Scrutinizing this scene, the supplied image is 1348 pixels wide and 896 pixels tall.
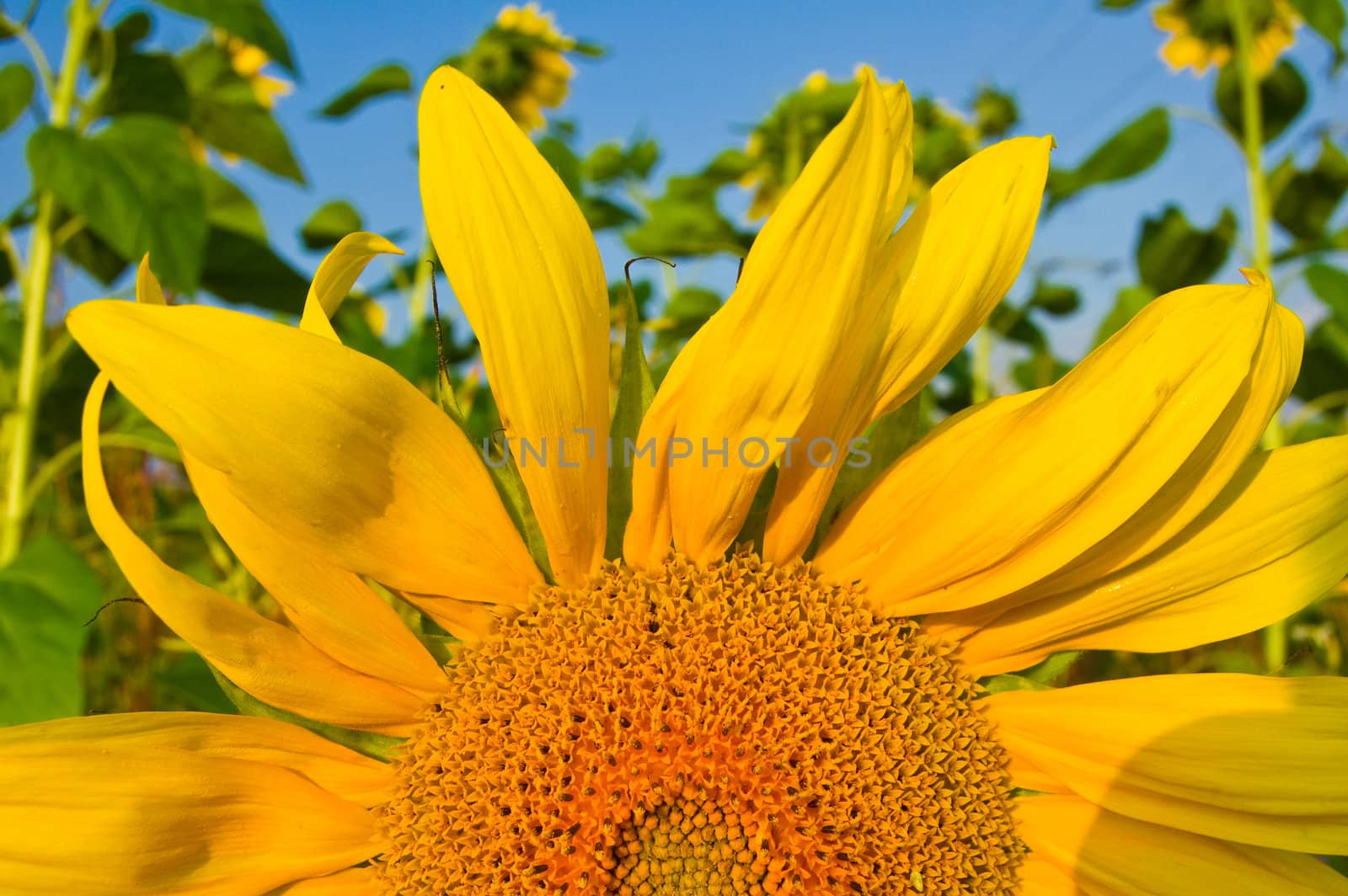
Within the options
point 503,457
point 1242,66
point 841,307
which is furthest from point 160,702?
point 1242,66

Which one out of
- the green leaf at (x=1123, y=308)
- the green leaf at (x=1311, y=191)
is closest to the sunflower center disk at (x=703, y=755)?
the green leaf at (x=1123, y=308)

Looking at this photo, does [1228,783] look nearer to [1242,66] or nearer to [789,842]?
[789,842]

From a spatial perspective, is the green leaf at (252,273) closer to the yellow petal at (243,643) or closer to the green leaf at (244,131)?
the green leaf at (244,131)

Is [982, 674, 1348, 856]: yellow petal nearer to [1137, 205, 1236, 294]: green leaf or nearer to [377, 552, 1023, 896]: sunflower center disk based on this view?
[377, 552, 1023, 896]: sunflower center disk

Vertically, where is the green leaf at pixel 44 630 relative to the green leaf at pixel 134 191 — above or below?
below

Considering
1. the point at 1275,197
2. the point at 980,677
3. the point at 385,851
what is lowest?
the point at 385,851

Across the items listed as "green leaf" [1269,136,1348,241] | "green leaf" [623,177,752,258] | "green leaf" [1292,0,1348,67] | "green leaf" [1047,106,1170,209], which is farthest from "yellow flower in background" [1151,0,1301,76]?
"green leaf" [623,177,752,258]

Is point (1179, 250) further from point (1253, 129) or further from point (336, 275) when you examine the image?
point (336, 275)
